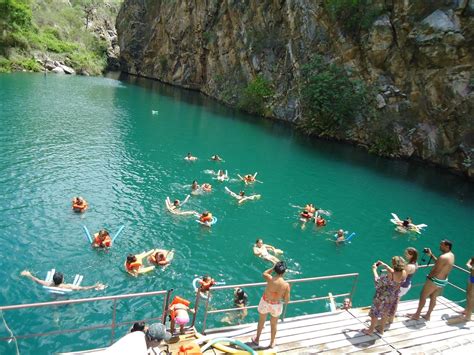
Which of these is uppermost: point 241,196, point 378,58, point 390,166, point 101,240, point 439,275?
point 378,58

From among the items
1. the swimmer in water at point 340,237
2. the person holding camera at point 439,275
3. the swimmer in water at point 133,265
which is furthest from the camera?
the swimmer in water at point 340,237

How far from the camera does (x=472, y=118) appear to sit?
44312mm

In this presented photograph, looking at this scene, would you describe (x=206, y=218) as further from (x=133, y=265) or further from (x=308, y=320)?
(x=308, y=320)

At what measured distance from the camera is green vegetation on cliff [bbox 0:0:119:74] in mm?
86188

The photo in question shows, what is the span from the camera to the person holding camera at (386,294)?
1059cm

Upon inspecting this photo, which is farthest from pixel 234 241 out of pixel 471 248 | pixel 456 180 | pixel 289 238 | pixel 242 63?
pixel 242 63

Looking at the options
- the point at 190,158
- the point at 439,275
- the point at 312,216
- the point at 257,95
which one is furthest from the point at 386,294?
the point at 257,95

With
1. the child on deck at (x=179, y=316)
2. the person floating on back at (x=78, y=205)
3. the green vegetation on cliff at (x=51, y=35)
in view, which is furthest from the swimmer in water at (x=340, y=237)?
the green vegetation on cliff at (x=51, y=35)

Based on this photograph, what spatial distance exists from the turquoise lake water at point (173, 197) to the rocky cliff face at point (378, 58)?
4506 millimetres

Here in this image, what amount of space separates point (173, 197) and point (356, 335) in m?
19.4

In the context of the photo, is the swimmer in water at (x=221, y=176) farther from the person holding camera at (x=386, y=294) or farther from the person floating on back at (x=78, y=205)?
the person holding camera at (x=386, y=294)

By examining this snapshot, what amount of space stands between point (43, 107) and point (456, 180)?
51.6m

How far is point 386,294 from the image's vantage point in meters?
10.9

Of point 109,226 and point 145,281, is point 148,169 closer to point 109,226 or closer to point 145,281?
point 109,226
